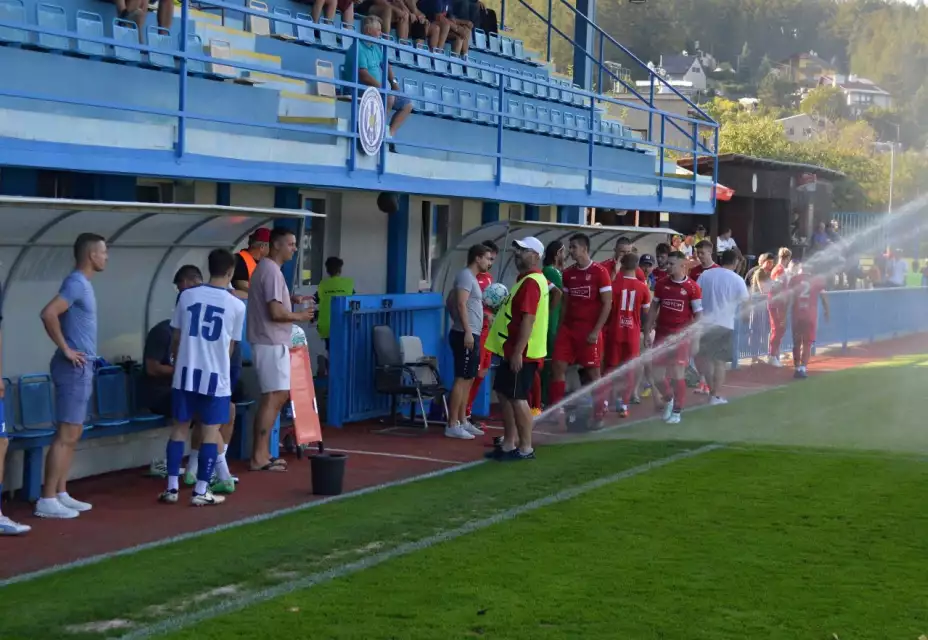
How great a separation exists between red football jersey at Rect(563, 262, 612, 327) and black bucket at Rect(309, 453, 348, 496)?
173 inches

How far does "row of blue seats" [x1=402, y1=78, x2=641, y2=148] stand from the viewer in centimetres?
1905

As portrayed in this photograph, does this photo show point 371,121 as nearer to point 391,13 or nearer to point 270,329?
point 270,329

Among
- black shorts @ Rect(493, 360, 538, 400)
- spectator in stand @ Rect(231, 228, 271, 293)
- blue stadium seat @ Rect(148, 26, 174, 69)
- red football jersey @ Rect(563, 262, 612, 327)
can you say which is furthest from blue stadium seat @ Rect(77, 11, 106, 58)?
red football jersey @ Rect(563, 262, 612, 327)

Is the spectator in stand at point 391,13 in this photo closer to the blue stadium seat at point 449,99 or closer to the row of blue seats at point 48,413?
the blue stadium seat at point 449,99

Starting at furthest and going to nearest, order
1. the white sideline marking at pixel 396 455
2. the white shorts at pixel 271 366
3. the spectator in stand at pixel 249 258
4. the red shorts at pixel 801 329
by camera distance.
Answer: the red shorts at pixel 801 329 → the white sideline marking at pixel 396 455 → the spectator in stand at pixel 249 258 → the white shorts at pixel 271 366

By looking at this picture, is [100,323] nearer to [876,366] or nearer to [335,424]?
[335,424]

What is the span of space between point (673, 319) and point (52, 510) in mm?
8312

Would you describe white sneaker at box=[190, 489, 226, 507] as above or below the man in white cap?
below

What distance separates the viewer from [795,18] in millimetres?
36531

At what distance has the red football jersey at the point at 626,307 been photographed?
1519 centimetres

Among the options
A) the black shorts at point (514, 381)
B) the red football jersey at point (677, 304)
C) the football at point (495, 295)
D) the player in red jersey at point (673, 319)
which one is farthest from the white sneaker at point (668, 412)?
the black shorts at point (514, 381)

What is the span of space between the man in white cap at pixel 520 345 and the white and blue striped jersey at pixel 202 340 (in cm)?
306

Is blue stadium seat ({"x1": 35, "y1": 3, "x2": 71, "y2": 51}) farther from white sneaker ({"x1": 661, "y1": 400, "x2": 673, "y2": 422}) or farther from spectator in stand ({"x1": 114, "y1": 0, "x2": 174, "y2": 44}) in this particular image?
white sneaker ({"x1": 661, "y1": 400, "x2": 673, "y2": 422})

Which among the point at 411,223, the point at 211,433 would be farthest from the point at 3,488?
the point at 411,223
